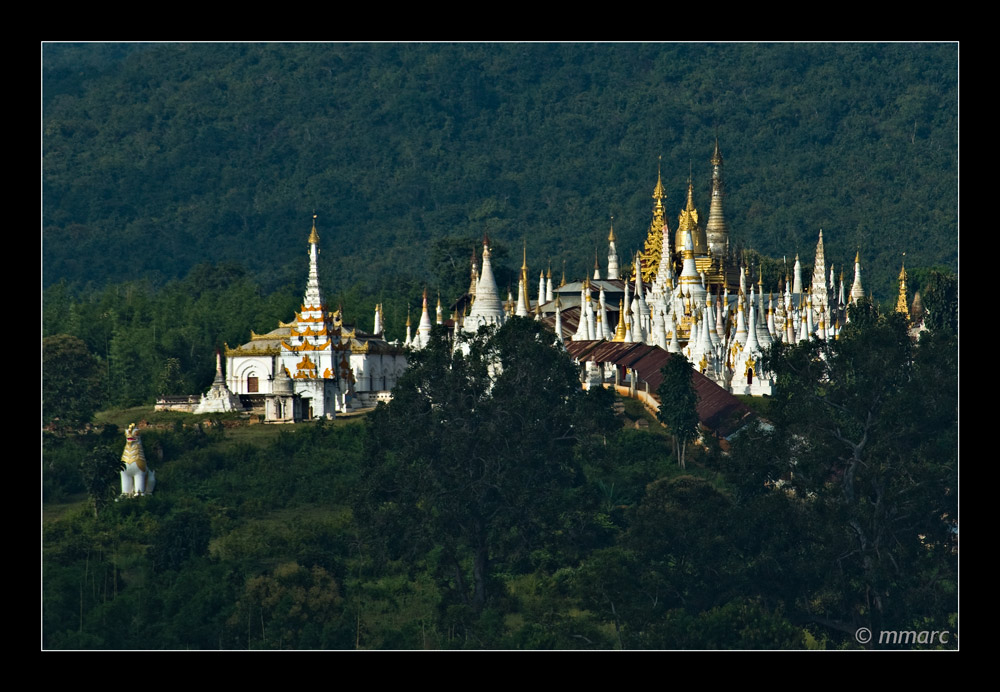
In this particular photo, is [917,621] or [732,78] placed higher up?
[732,78]

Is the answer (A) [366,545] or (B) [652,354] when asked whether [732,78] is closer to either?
(B) [652,354]

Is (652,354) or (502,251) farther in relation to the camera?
(502,251)

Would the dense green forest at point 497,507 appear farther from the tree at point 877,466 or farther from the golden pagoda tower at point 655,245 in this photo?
the golden pagoda tower at point 655,245

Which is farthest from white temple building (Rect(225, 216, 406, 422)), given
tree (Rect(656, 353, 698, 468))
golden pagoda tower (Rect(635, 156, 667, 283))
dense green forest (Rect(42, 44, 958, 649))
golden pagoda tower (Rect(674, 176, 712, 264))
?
golden pagoda tower (Rect(674, 176, 712, 264))

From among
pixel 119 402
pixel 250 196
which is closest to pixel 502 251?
pixel 119 402

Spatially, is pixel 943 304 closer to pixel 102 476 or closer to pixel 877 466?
pixel 877 466

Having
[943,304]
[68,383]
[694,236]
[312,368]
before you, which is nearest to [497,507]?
[312,368]

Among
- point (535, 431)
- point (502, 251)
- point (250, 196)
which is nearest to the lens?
point (535, 431)

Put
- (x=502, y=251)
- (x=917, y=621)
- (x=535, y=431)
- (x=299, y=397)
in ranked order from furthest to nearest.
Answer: (x=502, y=251), (x=299, y=397), (x=535, y=431), (x=917, y=621)

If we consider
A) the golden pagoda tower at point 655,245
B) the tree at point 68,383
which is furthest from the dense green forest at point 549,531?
the golden pagoda tower at point 655,245
